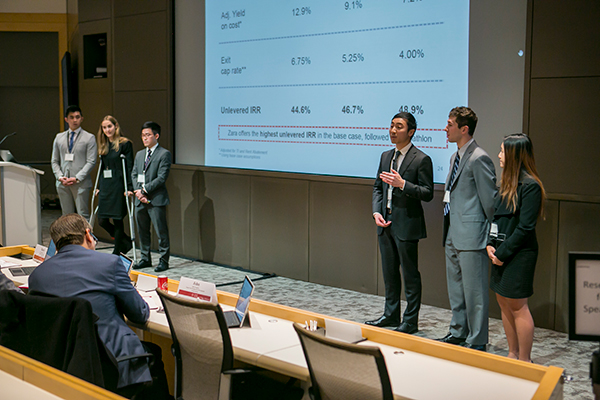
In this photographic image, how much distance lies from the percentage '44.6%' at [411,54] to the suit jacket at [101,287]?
3.44m

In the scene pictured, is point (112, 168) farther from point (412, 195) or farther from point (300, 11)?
point (412, 195)

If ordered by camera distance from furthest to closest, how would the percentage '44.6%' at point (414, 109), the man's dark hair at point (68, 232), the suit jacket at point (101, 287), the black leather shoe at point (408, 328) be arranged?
the percentage '44.6%' at point (414, 109) < the black leather shoe at point (408, 328) < the man's dark hair at point (68, 232) < the suit jacket at point (101, 287)

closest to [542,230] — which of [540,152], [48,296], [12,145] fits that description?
[540,152]

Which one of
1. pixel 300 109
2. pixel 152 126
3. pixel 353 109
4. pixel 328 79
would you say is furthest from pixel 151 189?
pixel 353 109

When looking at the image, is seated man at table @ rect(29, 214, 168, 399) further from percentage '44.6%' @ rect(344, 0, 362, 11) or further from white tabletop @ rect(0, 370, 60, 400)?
percentage '44.6%' @ rect(344, 0, 362, 11)

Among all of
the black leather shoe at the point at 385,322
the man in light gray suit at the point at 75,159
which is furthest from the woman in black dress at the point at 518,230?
the man in light gray suit at the point at 75,159

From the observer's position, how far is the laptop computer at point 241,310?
2691mm

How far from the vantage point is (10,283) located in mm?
2633

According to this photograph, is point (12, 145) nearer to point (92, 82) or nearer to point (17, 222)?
point (92, 82)

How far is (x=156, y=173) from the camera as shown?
6.40m

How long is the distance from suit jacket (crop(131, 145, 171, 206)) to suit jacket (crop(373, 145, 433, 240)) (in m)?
2.87

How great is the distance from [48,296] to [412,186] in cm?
258

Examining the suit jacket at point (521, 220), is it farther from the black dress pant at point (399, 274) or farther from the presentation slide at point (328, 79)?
the presentation slide at point (328, 79)

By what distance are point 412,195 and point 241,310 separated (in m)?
1.90
